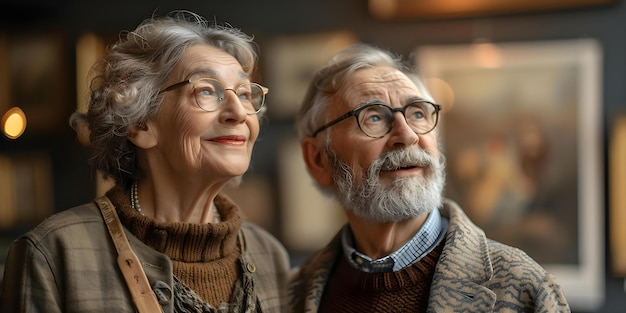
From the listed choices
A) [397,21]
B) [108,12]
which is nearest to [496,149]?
[397,21]

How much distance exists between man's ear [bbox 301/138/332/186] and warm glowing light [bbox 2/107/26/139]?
2.03 meters

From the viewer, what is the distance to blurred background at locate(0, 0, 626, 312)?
347cm

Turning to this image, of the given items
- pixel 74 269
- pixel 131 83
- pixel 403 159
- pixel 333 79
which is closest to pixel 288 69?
pixel 333 79

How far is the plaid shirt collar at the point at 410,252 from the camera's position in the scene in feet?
7.43

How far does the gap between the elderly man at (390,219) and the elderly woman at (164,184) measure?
1.00ft

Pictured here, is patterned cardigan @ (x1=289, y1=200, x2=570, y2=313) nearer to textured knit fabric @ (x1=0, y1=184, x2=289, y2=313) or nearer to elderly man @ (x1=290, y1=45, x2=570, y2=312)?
elderly man @ (x1=290, y1=45, x2=570, y2=312)

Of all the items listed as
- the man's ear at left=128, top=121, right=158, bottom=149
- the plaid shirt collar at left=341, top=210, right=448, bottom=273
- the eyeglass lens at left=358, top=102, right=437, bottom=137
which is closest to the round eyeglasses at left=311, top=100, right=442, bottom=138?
the eyeglass lens at left=358, top=102, right=437, bottom=137

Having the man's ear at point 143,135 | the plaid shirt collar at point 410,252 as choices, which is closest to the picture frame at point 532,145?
the plaid shirt collar at point 410,252

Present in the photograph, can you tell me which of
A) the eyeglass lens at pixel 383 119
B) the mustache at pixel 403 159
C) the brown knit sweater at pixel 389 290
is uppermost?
the eyeglass lens at pixel 383 119

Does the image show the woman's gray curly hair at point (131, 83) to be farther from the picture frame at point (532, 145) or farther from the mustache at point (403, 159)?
the picture frame at point (532, 145)

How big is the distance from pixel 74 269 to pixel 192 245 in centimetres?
35

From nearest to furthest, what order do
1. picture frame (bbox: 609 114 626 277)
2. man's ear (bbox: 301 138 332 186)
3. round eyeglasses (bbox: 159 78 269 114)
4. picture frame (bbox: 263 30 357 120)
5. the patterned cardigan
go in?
the patterned cardigan < round eyeglasses (bbox: 159 78 269 114) < man's ear (bbox: 301 138 332 186) < picture frame (bbox: 609 114 626 277) < picture frame (bbox: 263 30 357 120)

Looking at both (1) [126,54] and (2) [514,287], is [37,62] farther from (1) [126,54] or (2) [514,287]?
(2) [514,287]

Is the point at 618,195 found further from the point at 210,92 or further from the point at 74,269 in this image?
the point at 74,269
